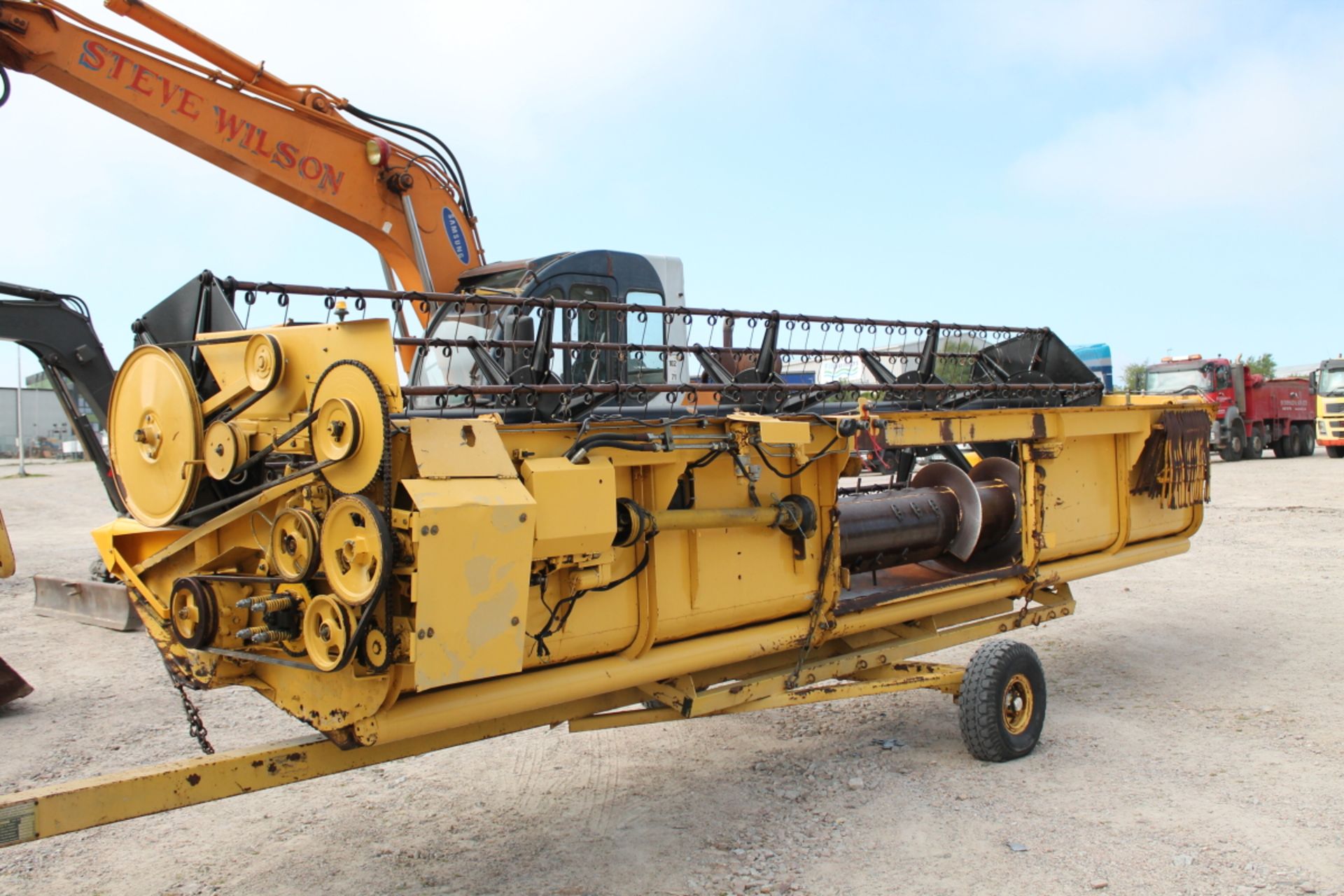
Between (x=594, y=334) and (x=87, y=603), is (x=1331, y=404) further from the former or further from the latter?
(x=87, y=603)

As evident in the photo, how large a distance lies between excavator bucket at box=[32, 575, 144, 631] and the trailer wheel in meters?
6.50

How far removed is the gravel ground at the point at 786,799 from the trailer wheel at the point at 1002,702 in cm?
13

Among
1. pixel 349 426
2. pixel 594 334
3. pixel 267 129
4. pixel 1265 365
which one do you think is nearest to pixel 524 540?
pixel 349 426

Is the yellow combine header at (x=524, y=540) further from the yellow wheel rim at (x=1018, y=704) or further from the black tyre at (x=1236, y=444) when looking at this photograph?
the black tyre at (x=1236, y=444)

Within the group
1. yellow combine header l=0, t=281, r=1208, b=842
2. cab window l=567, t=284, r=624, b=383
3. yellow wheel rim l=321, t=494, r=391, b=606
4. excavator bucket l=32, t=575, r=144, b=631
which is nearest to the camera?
yellow wheel rim l=321, t=494, r=391, b=606

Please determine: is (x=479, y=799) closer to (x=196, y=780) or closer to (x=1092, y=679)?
(x=196, y=780)

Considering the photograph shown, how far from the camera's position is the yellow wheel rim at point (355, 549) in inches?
111

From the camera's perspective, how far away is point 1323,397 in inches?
963

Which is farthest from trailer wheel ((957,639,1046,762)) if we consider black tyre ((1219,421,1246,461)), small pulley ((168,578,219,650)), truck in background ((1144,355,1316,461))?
black tyre ((1219,421,1246,461))

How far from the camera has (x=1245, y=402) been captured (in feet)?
79.7

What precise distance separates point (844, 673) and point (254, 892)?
2.69 meters

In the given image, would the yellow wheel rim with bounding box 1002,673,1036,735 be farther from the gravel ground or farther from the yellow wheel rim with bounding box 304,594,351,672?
the yellow wheel rim with bounding box 304,594,351,672

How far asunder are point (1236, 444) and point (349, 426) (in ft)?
85.1

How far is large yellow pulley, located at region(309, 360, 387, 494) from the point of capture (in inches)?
113
